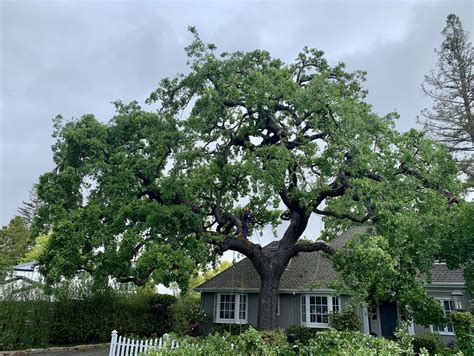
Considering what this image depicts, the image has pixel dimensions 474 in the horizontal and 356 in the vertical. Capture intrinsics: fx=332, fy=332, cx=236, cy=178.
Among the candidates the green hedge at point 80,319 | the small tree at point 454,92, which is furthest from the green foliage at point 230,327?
the small tree at point 454,92

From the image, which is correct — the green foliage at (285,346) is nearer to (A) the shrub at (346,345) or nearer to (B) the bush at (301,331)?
(A) the shrub at (346,345)

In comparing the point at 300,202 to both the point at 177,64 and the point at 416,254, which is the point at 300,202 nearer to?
the point at 416,254

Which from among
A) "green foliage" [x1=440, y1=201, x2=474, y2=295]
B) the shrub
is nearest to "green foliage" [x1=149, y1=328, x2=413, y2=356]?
the shrub

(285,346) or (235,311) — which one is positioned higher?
(285,346)

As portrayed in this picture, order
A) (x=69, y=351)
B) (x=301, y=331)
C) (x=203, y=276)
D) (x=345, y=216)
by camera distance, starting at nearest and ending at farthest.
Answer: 1. (x=345, y=216)
2. (x=69, y=351)
3. (x=301, y=331)
4. (x=203, y=276)

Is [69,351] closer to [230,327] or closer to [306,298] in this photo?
[230,327]

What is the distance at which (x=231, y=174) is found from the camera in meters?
12.9

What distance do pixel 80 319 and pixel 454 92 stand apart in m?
23.3

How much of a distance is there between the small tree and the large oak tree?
32.5 ft

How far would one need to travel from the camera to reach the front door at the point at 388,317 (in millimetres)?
15047

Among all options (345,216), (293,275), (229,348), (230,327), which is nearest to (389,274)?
(345,216)

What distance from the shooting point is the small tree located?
19.4m

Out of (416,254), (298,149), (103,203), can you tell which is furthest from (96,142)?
(416,254)

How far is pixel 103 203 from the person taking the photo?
39.1 ft
